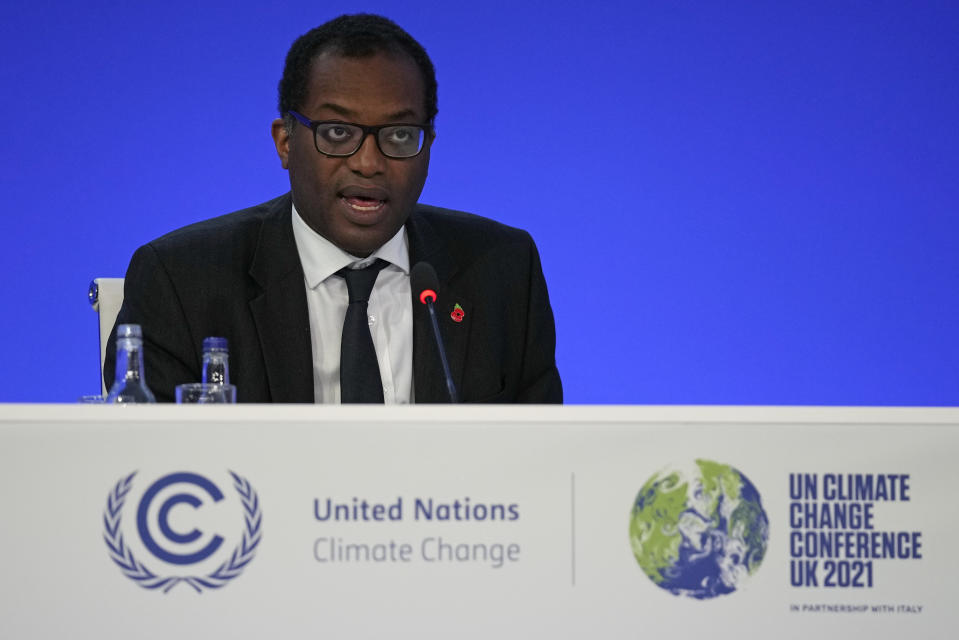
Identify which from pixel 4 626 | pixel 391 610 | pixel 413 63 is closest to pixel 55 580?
pixel 4 626

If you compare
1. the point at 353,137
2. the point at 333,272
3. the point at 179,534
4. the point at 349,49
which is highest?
the point at 349,49

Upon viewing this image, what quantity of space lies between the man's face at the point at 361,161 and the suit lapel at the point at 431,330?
16cm

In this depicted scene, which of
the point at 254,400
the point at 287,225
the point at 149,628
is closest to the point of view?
the point at 149,628

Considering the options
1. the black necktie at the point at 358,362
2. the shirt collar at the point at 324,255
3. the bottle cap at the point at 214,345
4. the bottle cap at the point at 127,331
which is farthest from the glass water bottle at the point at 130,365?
the shirt collar at the point at 324,255

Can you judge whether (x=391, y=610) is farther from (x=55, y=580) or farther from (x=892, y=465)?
(x=892, y=465)

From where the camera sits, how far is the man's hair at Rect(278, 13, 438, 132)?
235cm

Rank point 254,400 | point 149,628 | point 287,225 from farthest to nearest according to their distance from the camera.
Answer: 1. point 287,225
2. point 254,400
3. point 149,628

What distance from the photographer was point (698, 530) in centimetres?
140

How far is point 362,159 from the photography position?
7.50 feet

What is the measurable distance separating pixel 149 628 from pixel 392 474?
0.34 metres

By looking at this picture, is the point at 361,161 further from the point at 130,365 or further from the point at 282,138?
the point at 130,365

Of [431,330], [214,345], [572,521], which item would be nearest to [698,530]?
[572,521]

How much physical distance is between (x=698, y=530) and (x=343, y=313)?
1129 mm

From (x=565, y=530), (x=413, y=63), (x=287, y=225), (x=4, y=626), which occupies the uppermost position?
(x=413, y=63)
